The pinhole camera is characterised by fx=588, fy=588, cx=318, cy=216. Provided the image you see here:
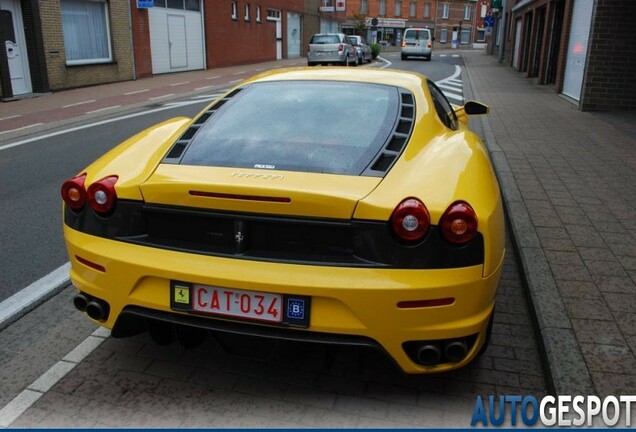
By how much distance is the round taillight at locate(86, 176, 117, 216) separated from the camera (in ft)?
9.12

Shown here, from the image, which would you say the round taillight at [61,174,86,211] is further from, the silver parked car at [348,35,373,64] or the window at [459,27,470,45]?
the window at [459,27,470,45]

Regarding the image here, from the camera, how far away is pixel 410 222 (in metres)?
2.47

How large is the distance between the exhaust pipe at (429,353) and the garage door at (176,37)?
22.1 m

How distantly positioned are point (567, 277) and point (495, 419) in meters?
1.67

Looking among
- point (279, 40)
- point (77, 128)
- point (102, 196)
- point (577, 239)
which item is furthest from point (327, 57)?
point (102, 196)

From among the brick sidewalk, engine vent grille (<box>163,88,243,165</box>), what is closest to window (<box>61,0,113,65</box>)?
the brick sidewalk

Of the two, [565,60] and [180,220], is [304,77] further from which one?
[565,60]

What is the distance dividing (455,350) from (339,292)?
596mm

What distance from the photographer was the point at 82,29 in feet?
60.8

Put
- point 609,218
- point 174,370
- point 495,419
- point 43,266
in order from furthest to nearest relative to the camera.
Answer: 1. point 609,218
2. point 43,266
3. point 174,370
4. point 495,419

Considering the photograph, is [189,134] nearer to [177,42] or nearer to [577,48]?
[577,48]

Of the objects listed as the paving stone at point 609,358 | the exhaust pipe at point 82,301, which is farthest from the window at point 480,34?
the exhaust pipe at point 82,301

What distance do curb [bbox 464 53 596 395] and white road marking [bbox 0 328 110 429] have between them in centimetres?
243

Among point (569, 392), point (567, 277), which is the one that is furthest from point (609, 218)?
point (569, 392)
